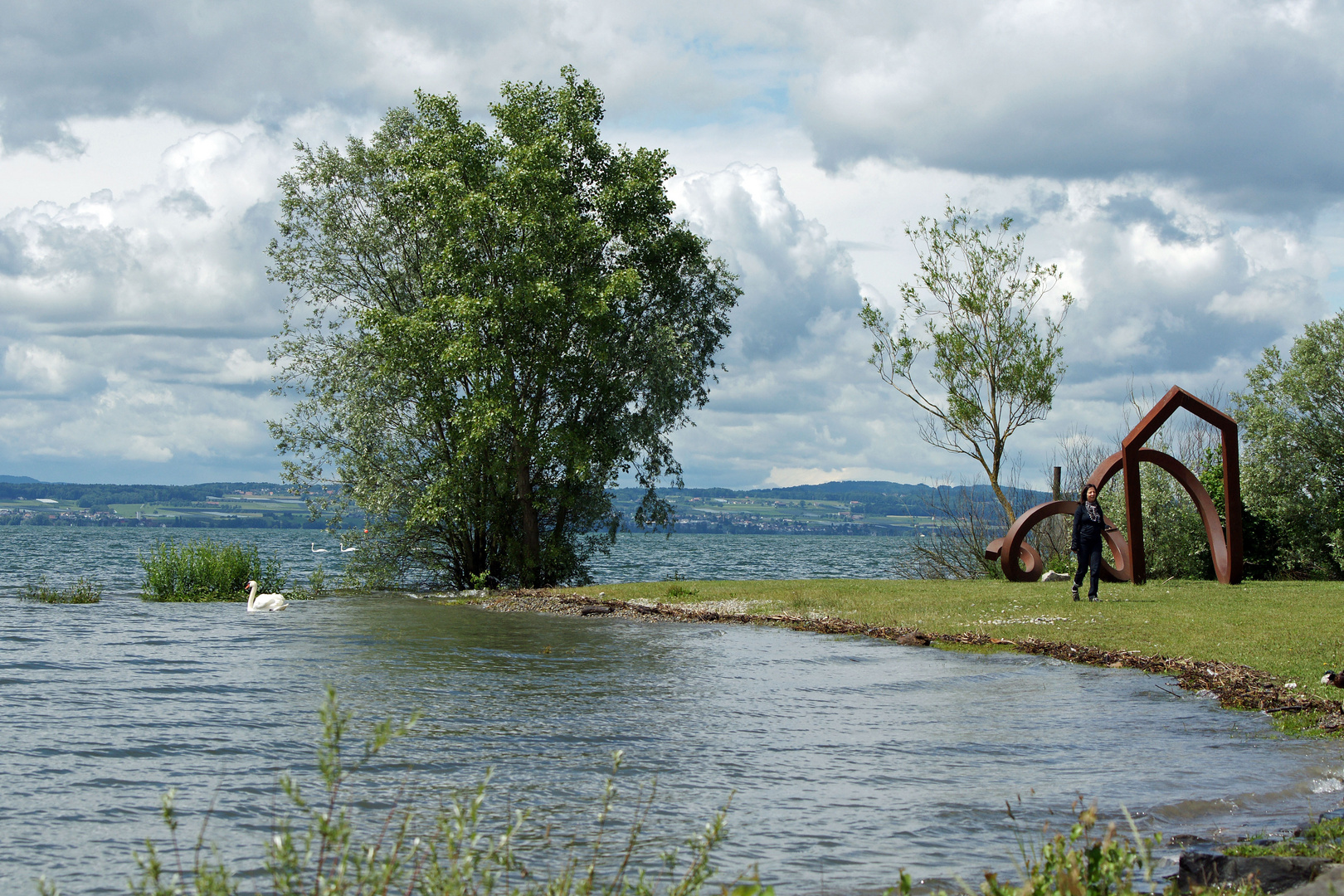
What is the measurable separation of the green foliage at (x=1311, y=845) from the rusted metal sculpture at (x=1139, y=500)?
21343mm

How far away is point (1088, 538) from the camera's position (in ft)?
80.0

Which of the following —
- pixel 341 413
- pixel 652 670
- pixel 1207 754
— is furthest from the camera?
pixel 341 413

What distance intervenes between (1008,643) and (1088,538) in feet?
20.3

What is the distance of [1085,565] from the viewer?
81.5 feet

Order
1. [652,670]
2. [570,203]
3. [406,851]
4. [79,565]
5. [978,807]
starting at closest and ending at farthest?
[406,851]
[978,807]
[652,670]
[570,203]
[79,565]

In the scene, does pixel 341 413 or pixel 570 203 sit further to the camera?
pixel 341 413

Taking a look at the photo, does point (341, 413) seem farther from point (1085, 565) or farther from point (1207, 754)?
point (1207, 754)

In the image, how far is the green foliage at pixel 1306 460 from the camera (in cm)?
3316

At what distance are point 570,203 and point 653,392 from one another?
6.60m

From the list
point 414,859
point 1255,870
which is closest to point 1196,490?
point 1255,870

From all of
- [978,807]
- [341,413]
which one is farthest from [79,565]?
[978,807]

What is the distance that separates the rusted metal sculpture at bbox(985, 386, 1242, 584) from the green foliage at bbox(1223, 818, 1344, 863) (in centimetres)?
2134

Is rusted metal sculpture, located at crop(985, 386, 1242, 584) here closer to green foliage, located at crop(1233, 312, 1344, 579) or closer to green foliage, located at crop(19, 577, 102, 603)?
green foliage, located at crop(1233, 312, 1344, 579)

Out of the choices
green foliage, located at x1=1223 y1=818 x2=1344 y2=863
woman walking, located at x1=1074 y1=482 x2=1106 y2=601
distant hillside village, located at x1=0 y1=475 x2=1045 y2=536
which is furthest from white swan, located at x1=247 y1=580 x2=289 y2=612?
distant hillside village, located at x1=0 y1=475 x2=1045 y2=536
